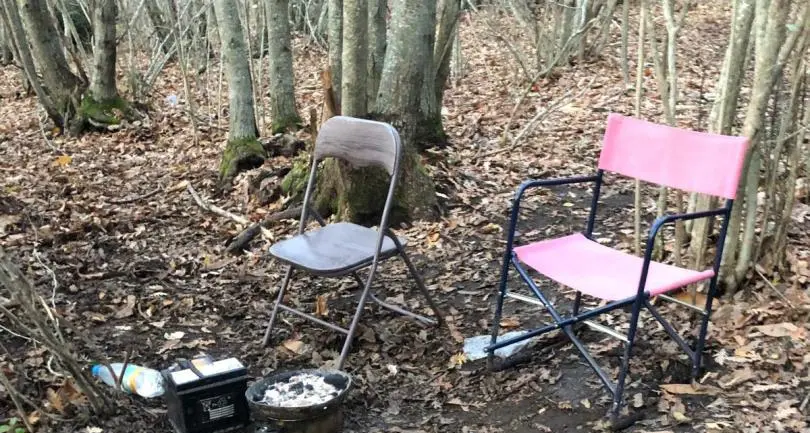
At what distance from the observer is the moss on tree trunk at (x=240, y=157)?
6.58m

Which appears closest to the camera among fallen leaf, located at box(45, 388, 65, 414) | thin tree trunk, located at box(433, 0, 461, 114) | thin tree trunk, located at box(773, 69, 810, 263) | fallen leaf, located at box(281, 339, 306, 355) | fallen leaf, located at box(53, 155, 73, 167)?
fallen leaf, located at box(45, 388, 65, 414)

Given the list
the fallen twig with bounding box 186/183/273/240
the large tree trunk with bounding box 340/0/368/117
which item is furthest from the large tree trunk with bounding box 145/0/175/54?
the large tree trunk with bounding box 340/0/368/117

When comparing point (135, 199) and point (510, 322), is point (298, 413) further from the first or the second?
point (135, 199)

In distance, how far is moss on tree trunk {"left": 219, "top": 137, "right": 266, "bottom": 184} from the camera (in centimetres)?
658

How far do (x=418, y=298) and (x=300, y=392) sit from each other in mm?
1421

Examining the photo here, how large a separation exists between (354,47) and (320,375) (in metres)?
2.63

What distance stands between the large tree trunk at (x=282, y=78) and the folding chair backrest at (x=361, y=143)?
3.96 metres

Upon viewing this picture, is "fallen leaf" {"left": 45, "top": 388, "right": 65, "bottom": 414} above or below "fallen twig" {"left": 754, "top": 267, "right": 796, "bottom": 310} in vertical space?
below

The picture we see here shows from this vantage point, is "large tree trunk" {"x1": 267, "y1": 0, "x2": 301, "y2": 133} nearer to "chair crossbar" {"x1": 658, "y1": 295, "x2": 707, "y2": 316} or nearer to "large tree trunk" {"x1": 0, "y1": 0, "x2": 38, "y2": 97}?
"large tree trunk" {"x1": 0, "y1": 0, "x2": 38, "y2": 97}

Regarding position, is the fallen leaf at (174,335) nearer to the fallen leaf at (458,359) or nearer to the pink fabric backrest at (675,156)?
the fallen leaf at (458,359)

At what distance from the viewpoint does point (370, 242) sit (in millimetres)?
3824

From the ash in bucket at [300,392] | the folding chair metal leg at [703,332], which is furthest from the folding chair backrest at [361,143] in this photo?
the folding chair metal leg at [703,332]

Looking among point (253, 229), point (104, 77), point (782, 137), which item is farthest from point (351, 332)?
point (104, 77)

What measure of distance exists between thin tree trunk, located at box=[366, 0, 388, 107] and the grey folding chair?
7.24 ft
